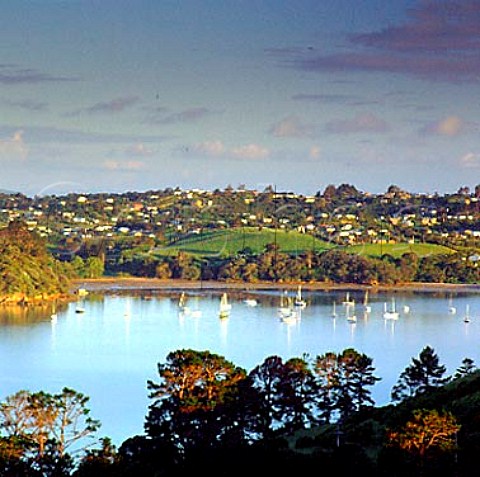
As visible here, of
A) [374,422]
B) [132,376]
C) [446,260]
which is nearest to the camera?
[374,422]

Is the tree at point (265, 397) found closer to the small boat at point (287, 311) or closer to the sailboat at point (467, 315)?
the small boat at point (287, 311)

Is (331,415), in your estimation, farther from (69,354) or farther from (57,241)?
(57,241)

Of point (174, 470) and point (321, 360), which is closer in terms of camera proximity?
point (174, 470)

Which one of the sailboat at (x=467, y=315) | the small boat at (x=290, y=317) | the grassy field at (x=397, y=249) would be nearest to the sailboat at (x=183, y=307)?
the small boat at (x=290, y=317)

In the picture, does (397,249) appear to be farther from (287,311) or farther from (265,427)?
(265,427)

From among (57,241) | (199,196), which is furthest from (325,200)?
(57,241)

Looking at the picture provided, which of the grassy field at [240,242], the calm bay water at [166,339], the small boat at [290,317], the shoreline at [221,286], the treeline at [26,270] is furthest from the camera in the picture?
the grassy field at [240,242]

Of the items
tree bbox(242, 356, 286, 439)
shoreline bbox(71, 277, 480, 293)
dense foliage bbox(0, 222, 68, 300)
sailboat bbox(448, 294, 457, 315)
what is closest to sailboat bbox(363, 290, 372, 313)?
sailboat bbox(448, 294, 457, 315)

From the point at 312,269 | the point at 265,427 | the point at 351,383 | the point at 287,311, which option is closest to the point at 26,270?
the point at 287,311
